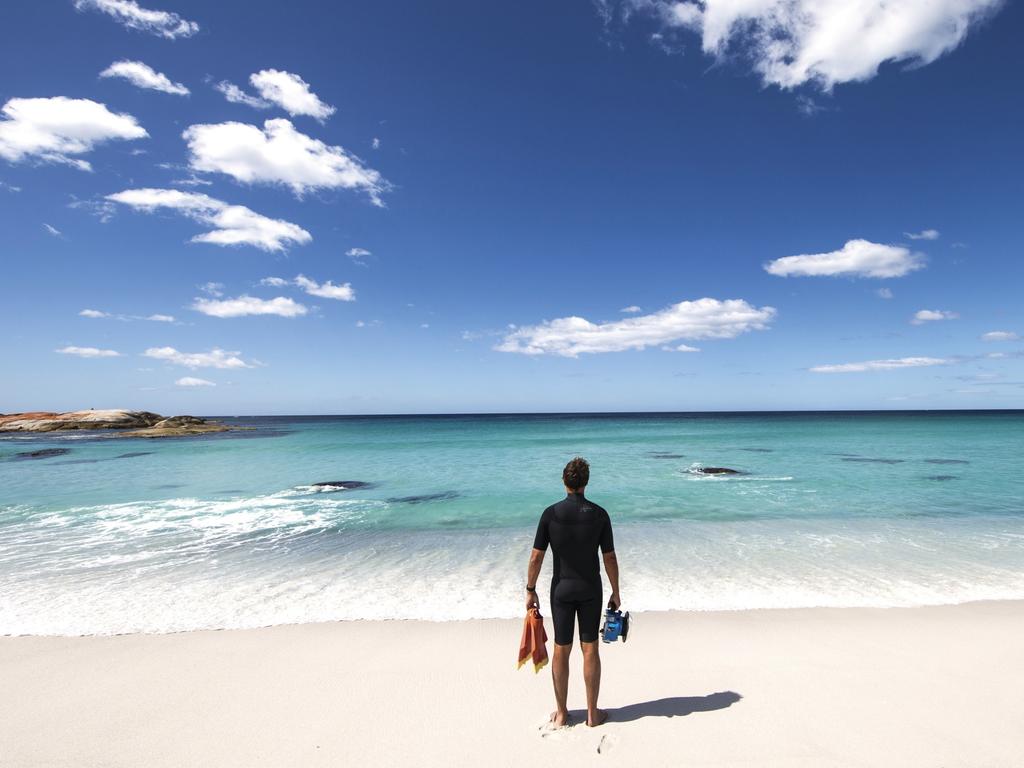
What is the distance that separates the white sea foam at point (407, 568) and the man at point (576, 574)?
3.16 meters

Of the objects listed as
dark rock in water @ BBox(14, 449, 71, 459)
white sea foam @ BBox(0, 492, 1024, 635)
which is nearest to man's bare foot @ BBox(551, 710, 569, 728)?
white sea foam @ BBox(0, 492, 1024, 635)

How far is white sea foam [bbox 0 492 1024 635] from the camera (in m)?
7.69

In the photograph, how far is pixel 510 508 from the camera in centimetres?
1645

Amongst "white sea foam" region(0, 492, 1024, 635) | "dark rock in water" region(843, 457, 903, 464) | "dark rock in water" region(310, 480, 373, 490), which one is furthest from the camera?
"dark rock in water" region(843, 457, 903, 464)

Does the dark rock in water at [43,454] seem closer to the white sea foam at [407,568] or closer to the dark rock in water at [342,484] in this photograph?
the dark rock in water at [342,484]

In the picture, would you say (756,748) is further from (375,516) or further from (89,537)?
(89,537)

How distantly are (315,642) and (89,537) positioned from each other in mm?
10213

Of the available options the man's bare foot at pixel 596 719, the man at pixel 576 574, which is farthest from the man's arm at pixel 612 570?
the man's bare foot at pixel 596 719

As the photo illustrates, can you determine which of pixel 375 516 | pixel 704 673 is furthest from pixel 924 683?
pixel 375 516

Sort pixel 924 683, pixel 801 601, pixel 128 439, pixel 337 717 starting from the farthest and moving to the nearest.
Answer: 1. pixel 128 439
2. pixel 801 601
3. pixel 924 683
4. pixel 337 717

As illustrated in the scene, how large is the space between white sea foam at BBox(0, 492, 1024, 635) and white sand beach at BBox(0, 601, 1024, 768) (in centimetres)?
94

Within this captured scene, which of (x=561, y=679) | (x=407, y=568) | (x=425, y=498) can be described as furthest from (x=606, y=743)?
(x=425, y=498)

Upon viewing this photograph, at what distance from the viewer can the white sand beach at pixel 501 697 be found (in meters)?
4.16

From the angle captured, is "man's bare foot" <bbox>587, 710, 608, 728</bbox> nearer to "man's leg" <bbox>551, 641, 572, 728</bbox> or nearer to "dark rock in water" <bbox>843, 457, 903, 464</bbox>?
"man's leg" <bbox>551, 641, 572, 728</bbox>
